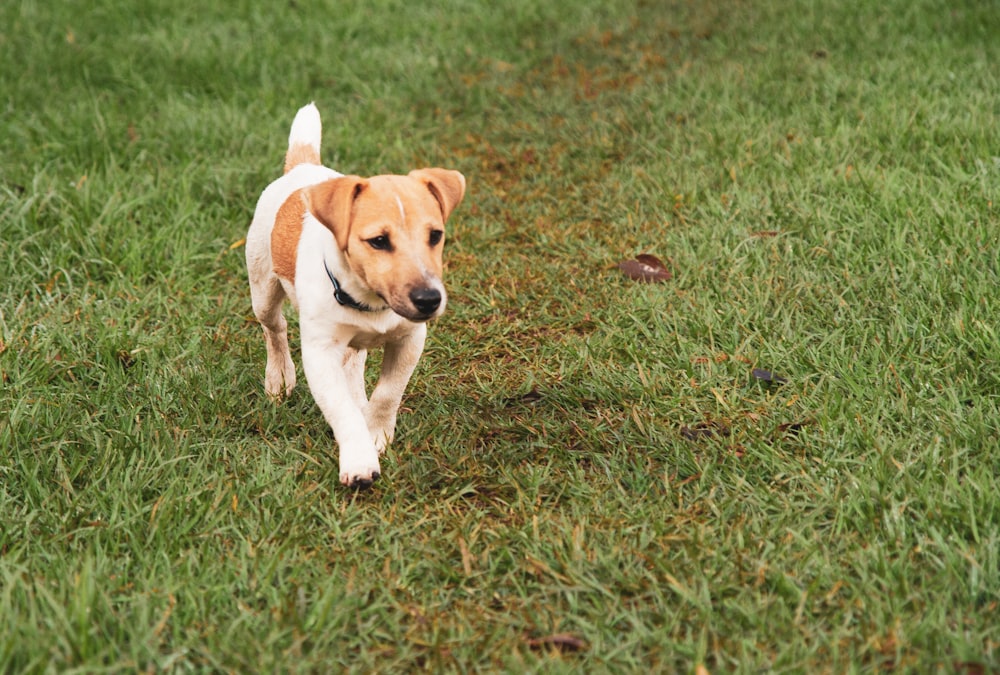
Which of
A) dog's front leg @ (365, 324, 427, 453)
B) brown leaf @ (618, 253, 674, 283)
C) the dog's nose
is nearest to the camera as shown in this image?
the dog's nose

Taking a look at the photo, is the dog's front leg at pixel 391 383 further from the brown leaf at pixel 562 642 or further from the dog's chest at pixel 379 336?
the brown leaf at pixel 562 642

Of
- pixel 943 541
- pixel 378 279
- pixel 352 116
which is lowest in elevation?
pixel 352 116

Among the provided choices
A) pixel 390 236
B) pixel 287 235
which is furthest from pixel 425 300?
pixel 287 235

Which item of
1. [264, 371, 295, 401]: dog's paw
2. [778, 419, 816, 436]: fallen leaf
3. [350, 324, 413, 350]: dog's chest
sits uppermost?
[350, 324, 413, 350]: dog's chest

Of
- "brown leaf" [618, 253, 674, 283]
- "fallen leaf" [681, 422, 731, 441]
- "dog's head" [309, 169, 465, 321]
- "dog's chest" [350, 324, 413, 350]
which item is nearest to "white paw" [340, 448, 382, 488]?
"dog's chest" [350, 324, 413, 350]

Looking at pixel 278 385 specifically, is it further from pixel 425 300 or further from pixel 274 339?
pixel 425 300

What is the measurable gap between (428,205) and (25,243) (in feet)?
8.92

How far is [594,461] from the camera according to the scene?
11.6ft

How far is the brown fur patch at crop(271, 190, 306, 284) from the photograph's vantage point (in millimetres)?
3668

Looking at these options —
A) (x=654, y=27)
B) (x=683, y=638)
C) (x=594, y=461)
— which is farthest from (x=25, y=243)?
(x=654, y=27)

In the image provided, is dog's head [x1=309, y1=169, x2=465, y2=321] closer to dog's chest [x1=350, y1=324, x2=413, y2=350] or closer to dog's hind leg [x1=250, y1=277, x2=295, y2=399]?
dog's chest [x1=350, y1=324, x2=413, y2=350]

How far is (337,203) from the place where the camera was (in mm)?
3197

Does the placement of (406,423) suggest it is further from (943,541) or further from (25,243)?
(25,243)

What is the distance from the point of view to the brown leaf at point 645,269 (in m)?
4.92
